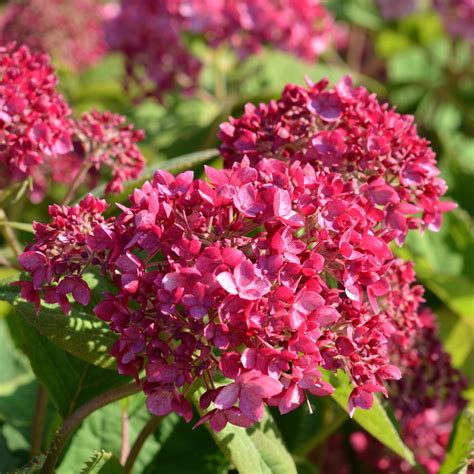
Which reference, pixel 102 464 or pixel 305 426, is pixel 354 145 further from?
pixel 305 426

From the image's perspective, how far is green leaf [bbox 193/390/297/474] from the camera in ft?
3.25

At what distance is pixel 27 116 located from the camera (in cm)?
109

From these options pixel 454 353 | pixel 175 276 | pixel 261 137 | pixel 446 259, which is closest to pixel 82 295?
pixel 175 276

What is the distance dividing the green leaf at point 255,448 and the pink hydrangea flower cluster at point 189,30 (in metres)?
1.29

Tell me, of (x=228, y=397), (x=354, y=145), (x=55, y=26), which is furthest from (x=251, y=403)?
(x=55, y=26)

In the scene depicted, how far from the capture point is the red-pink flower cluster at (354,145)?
1.04 metres

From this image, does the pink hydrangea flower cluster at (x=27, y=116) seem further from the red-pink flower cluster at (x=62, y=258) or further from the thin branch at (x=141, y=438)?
the thin branch at (x=141, y=438)

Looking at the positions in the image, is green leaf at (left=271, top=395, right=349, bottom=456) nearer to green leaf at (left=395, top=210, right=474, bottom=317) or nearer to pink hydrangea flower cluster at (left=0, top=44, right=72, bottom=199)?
green leaf at (left=395, top=210, right=474, bottom=317)

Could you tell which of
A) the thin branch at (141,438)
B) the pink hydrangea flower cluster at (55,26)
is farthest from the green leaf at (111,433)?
the pink hydrangea flower cluster at (55,26)

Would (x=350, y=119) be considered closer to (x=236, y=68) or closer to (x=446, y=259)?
(x=446, y=259)

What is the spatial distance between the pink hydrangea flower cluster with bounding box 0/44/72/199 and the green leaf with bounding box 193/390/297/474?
13.9 inches

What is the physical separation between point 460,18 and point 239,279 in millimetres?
1886

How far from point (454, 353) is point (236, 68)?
42.1 inches

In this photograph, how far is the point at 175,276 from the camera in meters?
0.84
